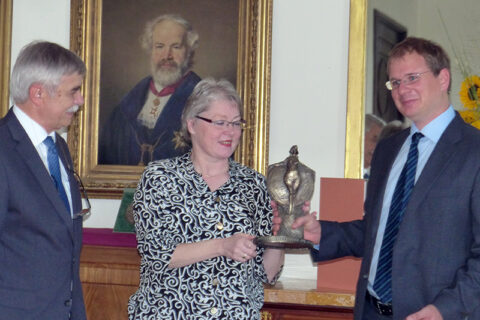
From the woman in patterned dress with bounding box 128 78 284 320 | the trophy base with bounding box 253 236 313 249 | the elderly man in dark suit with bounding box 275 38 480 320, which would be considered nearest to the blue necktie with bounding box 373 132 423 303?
the elderly man in dark suit with bounding box 275 38 480 320

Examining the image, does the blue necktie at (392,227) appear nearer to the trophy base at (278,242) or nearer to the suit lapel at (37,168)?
the trophy base at (278,242)

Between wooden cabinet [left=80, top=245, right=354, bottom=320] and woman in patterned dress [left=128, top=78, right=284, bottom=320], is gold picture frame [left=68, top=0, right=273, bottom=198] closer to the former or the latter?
wooden cabinet [left=80, top=245, right=354, bottom=320]

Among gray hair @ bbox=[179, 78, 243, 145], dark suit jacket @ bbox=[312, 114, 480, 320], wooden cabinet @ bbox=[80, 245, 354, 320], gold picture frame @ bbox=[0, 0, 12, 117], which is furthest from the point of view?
gold picture frame @ bbox=[0, 0, 12, 117]

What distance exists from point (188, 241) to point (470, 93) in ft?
5.87

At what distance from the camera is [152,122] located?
4.68 meters

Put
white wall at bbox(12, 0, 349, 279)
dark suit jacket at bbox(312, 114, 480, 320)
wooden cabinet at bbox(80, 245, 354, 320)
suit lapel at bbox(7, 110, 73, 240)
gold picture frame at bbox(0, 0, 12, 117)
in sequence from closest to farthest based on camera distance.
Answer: dark suit jacket at bbox(312, 114, 480, 320) → suit lapel at bbox(7, 110, 73, 240) → wooden cabinet at bbox(80, 245, 354, 320) → white wall at bbox(12, 0, 349, 279) → gold picture frame at bbox(0, 0, 12, 117)

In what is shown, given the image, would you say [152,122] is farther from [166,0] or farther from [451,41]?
[451,41]

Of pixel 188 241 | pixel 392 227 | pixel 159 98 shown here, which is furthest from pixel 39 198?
pixel 159 98

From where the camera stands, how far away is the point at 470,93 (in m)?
3.98

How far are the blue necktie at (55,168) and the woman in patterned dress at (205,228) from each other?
352mm

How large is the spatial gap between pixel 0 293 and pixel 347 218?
1897mm

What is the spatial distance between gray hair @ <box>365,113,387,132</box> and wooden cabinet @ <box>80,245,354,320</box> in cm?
97

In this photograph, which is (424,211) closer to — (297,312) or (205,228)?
(205,228)

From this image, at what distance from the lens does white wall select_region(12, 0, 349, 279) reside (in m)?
4.43
